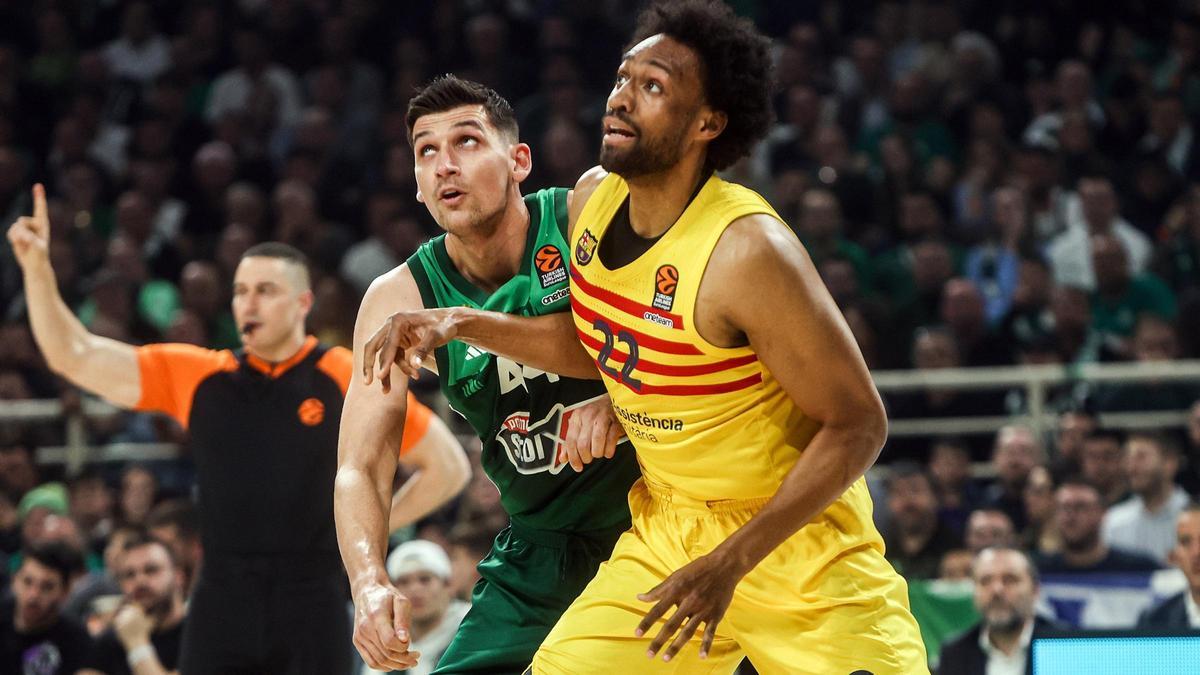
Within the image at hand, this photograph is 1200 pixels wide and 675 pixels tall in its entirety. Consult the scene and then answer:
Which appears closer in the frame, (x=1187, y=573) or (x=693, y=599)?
(x=693, y=599)

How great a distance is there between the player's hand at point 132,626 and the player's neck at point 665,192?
3.79m

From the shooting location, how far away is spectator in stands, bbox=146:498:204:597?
7297mm

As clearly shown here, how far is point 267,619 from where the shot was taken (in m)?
5.32

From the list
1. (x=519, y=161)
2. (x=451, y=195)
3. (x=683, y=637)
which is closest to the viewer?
(x=683, y=637)

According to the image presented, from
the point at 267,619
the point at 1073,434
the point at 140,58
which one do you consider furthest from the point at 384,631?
the point at 140,58

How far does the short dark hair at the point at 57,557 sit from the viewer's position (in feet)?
22.4

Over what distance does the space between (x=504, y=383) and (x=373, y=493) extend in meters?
0.50

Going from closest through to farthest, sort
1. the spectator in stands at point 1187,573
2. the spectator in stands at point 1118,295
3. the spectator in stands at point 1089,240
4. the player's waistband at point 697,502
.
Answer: the player's waistband at point 697,502 < the spectator in stands at point 1187,573 < the spectator in stands at point 1118,295 < the spectator in stands at point 1089,240

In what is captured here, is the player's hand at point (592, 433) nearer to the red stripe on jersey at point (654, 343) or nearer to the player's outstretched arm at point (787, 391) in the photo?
the red stripe on jersey at point (654, 343)

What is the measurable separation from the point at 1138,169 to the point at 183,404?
6.19 meters

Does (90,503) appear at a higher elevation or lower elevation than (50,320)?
lower

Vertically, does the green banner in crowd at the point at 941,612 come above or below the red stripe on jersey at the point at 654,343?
below

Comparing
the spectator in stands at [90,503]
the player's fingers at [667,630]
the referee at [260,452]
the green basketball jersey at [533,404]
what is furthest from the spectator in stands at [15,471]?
the player's fingers at [667,630]

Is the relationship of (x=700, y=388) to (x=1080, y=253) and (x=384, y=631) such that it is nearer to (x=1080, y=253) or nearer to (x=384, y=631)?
(x=384, y=631)
